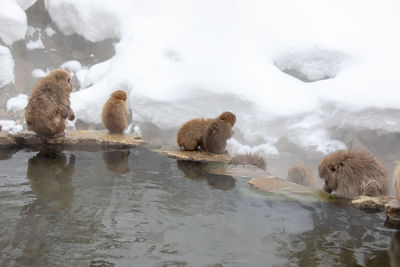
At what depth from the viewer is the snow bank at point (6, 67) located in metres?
12.0

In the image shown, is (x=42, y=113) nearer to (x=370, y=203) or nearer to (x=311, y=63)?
(x=370, y=203)

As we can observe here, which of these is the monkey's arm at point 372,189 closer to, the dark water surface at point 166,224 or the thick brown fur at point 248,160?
the dark water surface at point 166,224

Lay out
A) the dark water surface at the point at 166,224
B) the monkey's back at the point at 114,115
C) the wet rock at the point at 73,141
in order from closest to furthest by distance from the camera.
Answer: the dark water surface at the point at 166,224
the wet rock at the point at 73,141
the monkey's back at the point at 114,115

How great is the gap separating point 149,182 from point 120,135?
213 cm

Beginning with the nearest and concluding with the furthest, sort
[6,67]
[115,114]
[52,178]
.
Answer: [52,178] → [115,114] → [6,67]

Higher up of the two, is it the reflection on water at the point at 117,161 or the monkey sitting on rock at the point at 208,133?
the monkey sitting on rock at the point at 208,133

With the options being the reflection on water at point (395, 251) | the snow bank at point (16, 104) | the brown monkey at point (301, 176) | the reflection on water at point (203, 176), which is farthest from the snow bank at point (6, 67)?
the reflection on water at point (395, 251)

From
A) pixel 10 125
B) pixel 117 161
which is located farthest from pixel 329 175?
pixel 10 125

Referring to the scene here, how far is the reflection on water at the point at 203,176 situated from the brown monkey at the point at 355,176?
101cm

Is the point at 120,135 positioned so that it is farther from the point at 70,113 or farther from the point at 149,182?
the point at 149,182

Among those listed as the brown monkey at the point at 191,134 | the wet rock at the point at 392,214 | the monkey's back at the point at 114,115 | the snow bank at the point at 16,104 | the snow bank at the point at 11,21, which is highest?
the snow bank at the point at 11,21

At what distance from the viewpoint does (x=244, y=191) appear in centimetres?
300

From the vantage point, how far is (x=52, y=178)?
2965 millimetres

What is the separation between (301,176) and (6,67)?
1223 centimetres
